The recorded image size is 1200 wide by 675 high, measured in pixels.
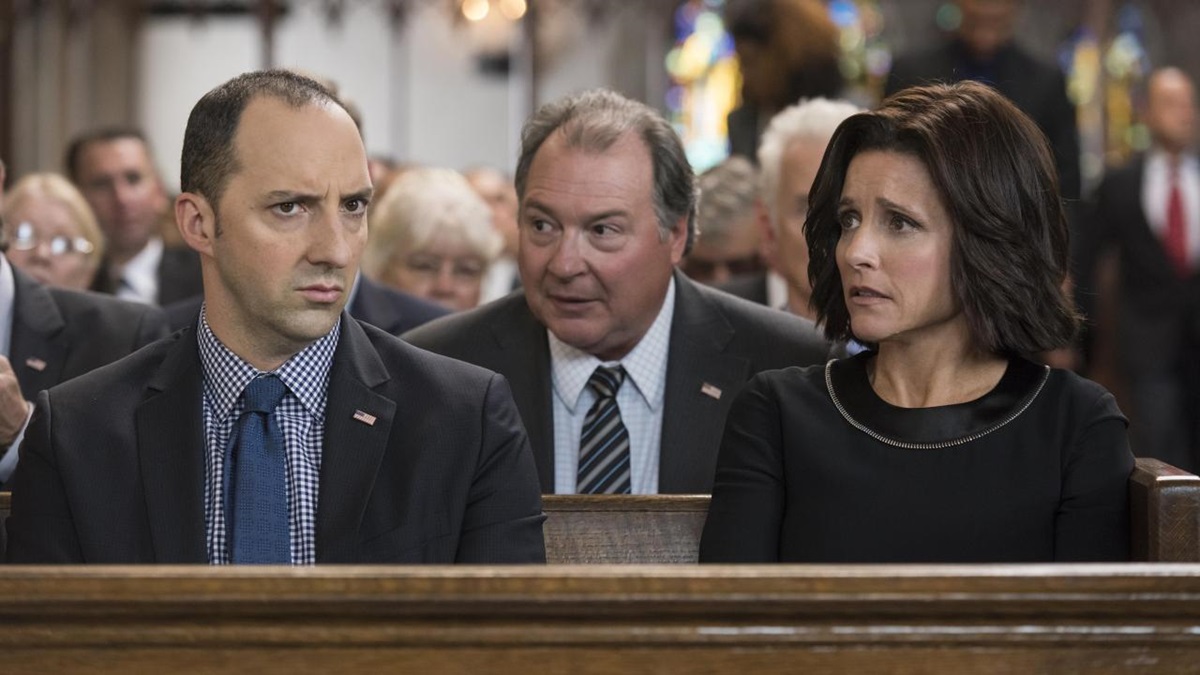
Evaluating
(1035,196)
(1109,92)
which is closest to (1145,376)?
(1109,92)

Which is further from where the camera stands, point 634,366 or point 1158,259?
point 1158,259

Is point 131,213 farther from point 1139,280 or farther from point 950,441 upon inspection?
point 1139,280

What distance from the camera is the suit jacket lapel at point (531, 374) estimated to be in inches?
144

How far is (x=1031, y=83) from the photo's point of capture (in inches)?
268

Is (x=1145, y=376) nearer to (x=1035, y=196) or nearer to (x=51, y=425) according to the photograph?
(x=1035, y=196)

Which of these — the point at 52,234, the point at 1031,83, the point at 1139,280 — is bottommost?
the point at 1139,280

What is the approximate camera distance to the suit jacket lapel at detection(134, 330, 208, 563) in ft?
8.44

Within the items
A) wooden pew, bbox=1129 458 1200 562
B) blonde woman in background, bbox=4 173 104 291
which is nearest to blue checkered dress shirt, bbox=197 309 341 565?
wooden pew, bbox=1129 458 1200 562

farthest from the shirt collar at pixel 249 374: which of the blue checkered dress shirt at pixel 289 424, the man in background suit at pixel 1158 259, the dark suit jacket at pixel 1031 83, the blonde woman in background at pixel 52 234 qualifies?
the man in background suit at pixel 1158 259

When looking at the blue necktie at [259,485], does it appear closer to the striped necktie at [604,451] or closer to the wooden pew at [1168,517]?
the striped necktie at [604,451]

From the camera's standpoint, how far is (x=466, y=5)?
11977 mm

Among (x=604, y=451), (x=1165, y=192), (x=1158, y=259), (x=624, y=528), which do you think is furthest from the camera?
(x=1165, y=192)

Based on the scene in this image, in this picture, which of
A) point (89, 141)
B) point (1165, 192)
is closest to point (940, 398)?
point (89, 141)

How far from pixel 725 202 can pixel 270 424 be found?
9.77 ft
